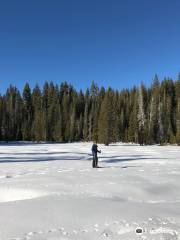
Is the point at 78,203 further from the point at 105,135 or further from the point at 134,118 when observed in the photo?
the point at 134,118

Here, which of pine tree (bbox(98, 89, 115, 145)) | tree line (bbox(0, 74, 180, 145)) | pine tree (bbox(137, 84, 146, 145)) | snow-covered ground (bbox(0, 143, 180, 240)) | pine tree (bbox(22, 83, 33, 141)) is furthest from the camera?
pine tree (bbox(22, 83, 33, 141))

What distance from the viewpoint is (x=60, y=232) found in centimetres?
905

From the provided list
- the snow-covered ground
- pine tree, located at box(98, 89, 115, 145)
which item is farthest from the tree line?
the snow-covered ground

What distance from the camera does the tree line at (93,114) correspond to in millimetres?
86688

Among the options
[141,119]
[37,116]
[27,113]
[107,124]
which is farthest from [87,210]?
[27,113]

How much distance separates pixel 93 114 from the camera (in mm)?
109062

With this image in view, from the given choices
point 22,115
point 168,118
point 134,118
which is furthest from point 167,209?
point 22,115

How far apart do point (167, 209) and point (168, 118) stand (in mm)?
83046

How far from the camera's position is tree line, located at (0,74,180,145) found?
284 ft

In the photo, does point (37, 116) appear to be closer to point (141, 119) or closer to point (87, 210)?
point (141, 119)

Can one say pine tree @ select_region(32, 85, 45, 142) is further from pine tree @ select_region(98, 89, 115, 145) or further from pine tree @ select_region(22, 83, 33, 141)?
pine tree @ select_region(98, 89, 115, 145)

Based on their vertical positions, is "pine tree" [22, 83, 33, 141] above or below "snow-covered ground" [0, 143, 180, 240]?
above

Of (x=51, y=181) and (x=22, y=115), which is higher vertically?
(x=22, y=115)

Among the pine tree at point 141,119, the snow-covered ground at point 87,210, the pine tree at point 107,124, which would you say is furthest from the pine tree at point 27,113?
the snow-covered ground at point 87,210
